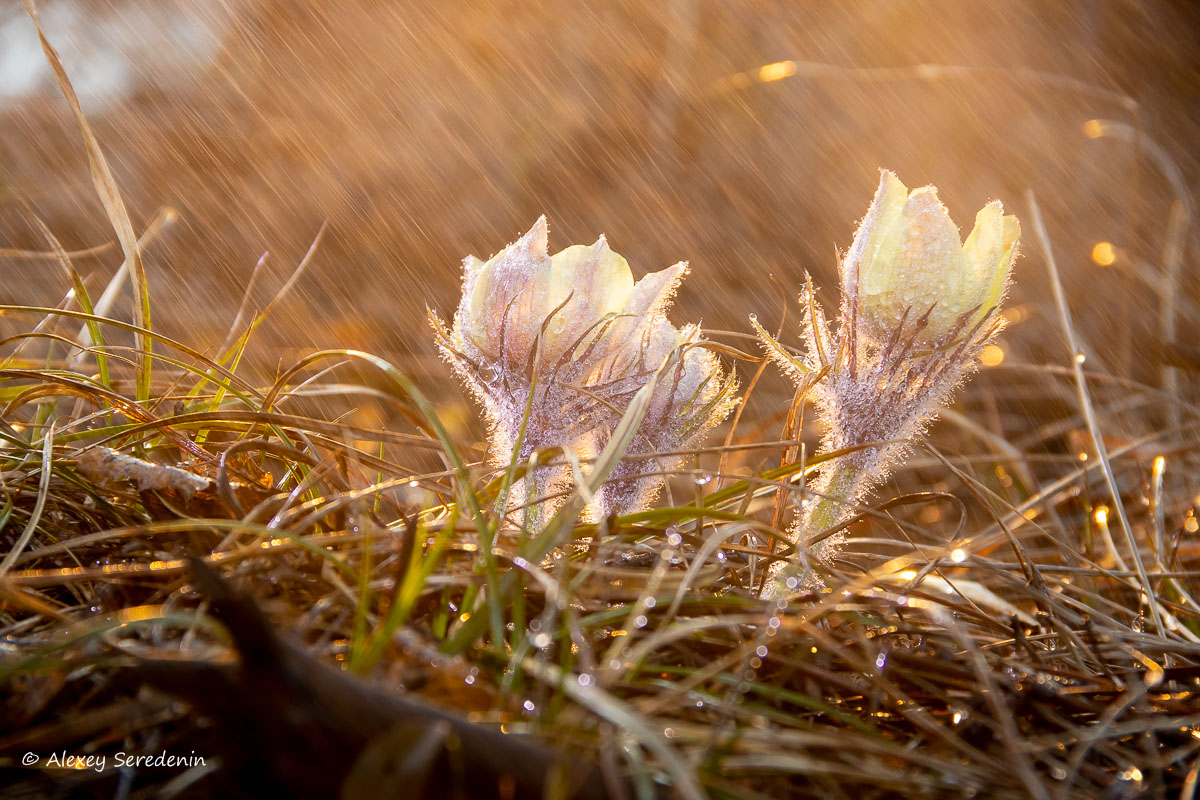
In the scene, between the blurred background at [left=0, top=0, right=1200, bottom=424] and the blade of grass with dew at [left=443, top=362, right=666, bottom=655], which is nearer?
the blade of grass with dew at [left=443, top=362, right=666, bottom=655]

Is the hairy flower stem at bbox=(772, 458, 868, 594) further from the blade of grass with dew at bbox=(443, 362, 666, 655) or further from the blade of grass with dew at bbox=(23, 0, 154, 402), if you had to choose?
the blade of grass with dew at bbox=(23, 0, 154, 402)

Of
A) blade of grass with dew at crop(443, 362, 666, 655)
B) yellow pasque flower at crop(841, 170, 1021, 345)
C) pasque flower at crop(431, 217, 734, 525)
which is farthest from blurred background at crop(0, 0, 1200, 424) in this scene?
yellow pasque flower at crop(841, 170, 1021, 345)

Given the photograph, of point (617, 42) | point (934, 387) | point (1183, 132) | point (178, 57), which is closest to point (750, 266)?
point (617, 42)

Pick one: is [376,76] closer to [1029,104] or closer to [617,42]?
[617,42]

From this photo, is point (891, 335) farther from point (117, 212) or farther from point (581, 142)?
point (581, 142)

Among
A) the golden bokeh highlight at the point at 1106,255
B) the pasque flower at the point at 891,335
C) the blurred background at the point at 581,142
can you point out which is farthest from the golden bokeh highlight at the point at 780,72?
the pasque flower at the point at 891,335

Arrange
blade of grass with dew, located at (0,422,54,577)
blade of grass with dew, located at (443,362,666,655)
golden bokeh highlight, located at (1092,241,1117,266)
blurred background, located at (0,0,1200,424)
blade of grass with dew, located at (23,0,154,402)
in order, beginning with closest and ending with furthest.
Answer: blade of grass with dew, located at (443,362,666,655) → blade of grass with dew, located at (0,422,54,577) → blade of grass with dew, located at (23,0,154,402) → golden bokeh highlight, located at (1092,241,1117,266) → blurred background, located at (0,0,1200,424)
